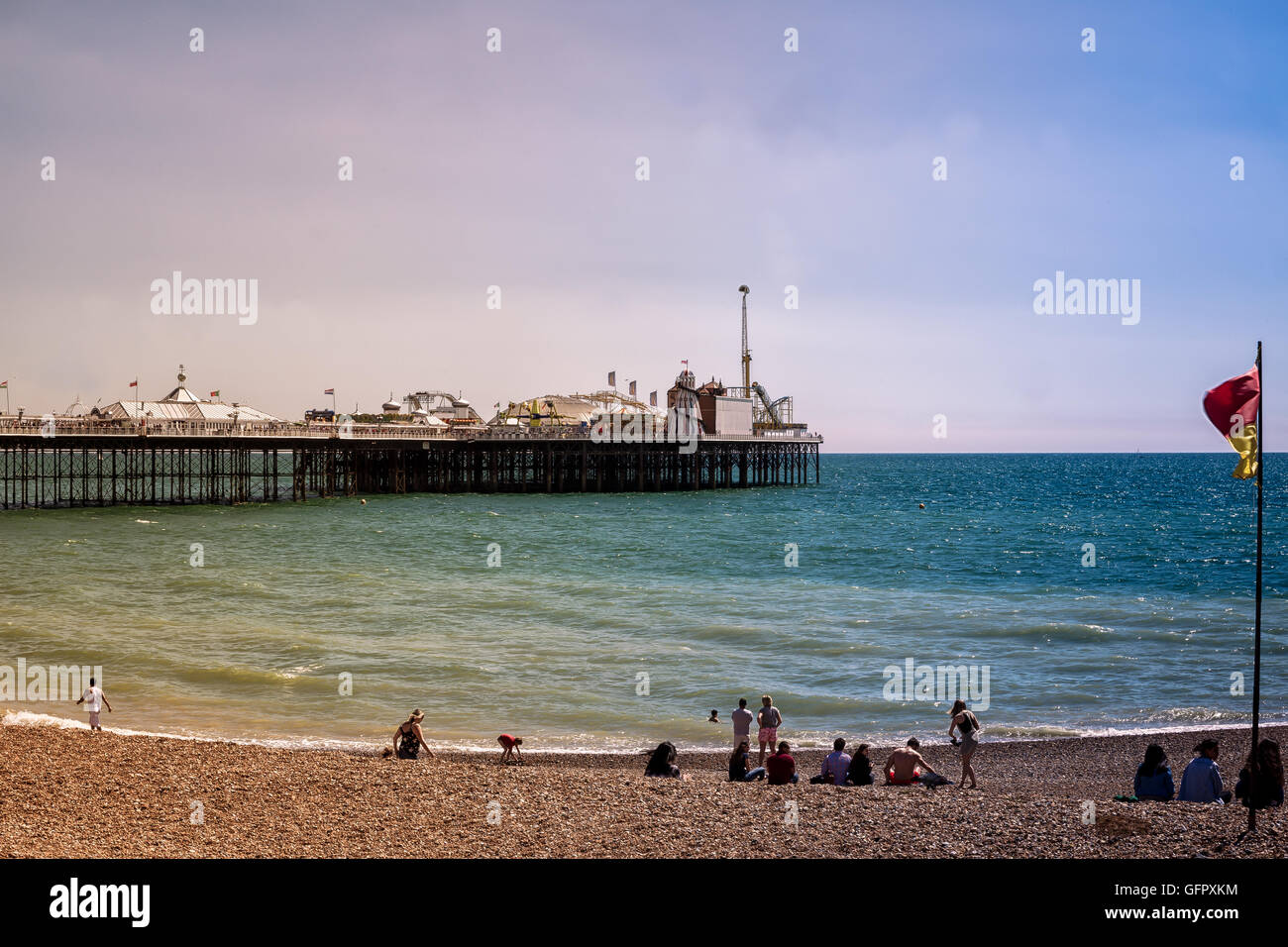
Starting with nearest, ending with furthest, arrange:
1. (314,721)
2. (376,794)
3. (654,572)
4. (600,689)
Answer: (376,794)
(314,721)
(600,689)
(654,572)

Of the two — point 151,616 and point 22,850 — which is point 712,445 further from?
point 22,850

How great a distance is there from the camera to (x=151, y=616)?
77.9 feet

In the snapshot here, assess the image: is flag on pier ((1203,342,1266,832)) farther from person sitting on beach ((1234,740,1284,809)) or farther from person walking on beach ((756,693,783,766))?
person walking on beach ((756,693,783,766))

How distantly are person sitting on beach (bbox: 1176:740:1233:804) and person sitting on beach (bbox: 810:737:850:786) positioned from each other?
3650 millimetres

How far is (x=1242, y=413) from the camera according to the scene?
8539mm

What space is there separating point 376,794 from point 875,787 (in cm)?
570

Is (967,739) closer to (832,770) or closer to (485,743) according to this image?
(832,770)

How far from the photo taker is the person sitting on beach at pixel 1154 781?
10.9 metres

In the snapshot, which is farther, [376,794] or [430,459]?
[430,459]

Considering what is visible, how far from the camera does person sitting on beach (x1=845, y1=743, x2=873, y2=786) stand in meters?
11.8

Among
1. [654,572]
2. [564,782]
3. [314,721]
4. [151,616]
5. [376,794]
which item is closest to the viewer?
[376,794]

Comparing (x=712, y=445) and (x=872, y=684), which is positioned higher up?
(x=712, y=445)
